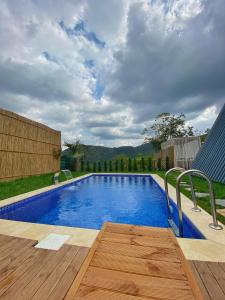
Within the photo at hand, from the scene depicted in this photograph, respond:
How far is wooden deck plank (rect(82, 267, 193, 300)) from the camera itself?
114cm

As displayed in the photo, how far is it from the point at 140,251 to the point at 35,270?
107 centimetres

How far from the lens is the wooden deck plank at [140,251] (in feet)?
5.26

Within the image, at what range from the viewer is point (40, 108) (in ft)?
40.6

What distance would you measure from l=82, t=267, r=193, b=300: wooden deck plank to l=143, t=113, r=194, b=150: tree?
26.0 meters

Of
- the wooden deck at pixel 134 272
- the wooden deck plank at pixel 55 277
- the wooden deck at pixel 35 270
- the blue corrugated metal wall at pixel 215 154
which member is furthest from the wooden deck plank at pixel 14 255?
the blue corrugated metal wall at pixel 215 154

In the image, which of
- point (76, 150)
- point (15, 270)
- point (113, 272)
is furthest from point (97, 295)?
point (76, 150)

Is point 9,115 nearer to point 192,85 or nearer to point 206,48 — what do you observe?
point 206,48

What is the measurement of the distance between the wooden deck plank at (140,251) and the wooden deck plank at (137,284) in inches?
11.3

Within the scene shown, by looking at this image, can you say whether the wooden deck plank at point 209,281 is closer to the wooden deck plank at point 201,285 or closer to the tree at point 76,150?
the wooden deck plank at point 201,285

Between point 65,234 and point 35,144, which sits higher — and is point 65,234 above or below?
below

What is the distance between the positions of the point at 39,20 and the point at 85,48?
2457mm

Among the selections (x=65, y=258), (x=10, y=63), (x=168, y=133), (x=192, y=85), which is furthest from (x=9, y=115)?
(x=168, y=133)

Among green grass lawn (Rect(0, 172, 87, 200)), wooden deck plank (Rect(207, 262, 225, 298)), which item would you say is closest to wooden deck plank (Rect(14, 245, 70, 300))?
wooden deck plank (Rect(207, 262, 225, 298))

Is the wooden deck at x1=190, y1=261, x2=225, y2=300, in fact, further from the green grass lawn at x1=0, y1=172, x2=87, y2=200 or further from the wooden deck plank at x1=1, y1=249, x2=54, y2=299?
the green grass lawn at x1=0, y1=172, x2=87, y2=200
